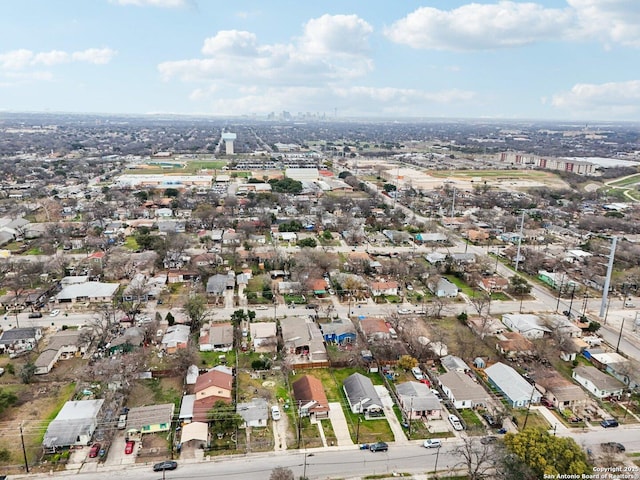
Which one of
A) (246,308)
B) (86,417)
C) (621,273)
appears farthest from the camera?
(621,273)

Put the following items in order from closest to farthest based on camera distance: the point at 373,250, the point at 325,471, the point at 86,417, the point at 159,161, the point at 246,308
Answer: the point at 325,471 < the point at 86,417 < the point at 246,308 < the point at 373,250 < the point at 159,161

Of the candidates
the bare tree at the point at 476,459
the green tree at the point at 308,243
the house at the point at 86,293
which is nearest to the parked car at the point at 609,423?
the bare tree at the point at 476,459

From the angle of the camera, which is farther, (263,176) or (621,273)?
(263,176)

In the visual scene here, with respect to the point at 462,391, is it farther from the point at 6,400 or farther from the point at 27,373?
the point at 27,373

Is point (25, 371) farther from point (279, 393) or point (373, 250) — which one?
point (373, 250)

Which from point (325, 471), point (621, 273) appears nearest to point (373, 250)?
point (621, 273)

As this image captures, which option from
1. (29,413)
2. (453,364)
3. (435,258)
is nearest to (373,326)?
(453,364)
